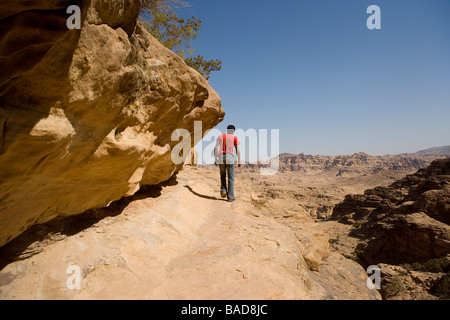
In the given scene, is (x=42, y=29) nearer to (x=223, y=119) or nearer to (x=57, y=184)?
(x=57, y=184)

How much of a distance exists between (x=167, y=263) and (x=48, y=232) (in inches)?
61.5

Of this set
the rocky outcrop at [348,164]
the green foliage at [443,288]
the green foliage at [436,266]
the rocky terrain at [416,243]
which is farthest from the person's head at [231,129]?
the rocky outcrop at [348,164]

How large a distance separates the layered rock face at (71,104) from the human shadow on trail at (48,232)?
13 cm

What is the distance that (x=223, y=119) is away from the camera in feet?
24.3

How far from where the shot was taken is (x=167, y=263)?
3.02 meters

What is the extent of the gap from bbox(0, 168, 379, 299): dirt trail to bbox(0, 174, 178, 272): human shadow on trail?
3 centimetres

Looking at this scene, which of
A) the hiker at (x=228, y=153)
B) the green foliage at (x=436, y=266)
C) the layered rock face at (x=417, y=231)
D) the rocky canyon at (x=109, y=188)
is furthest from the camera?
the layered rock face at (x=417, y=231)

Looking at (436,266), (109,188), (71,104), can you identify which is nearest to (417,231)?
(436,266)

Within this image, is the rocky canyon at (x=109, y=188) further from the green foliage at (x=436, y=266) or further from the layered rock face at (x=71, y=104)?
the green foliage at (x=436, y=266)

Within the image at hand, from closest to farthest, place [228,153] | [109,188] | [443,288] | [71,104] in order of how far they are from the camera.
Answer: [71,104], [109,188], [228,153], [443,288]

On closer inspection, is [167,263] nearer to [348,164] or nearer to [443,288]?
[443,288]

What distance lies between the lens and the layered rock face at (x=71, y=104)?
5.29 feet

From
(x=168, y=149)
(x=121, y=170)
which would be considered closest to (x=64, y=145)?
(x=121, y=170)

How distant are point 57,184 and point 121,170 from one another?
95 cm
